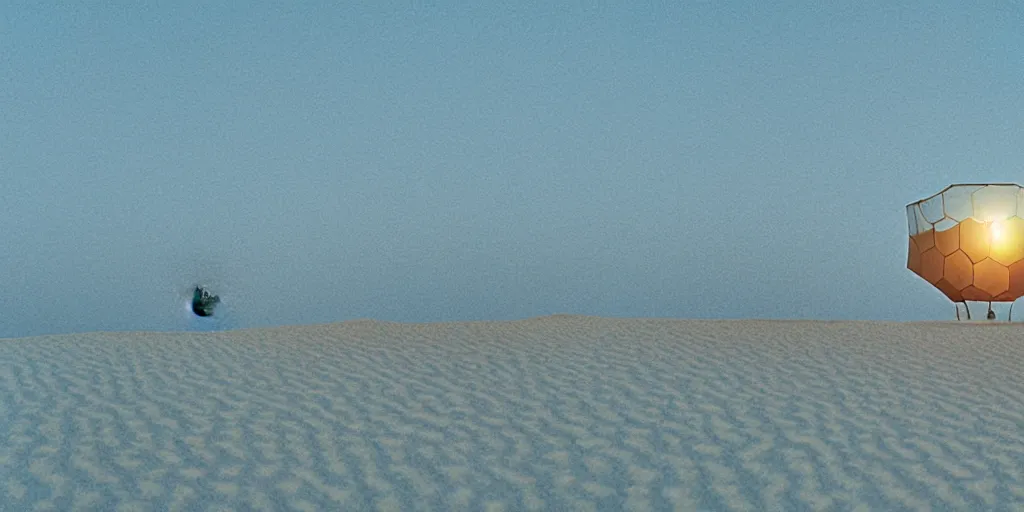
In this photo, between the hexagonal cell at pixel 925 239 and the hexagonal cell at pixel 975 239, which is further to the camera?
the hexagonal cell at pixel 925 239

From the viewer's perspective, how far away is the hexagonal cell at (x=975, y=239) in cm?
399

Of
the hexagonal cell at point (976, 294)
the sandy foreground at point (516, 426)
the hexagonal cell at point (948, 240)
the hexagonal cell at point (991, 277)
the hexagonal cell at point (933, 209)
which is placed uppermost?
the hexagonal cell at point (933, 209)

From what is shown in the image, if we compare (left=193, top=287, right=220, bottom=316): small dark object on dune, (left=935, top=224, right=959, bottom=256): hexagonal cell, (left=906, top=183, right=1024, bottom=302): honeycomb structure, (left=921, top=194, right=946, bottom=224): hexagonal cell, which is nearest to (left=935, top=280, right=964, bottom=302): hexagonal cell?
(left=906, top=183, right=1024, bottom=302): honeycomb structure

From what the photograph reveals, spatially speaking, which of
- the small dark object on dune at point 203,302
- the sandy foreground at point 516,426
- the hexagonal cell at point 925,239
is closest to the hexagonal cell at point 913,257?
the hexagonal cell at point 925,239

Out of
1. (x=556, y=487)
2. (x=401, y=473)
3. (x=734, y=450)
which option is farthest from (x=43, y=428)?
(x=734, y=450)

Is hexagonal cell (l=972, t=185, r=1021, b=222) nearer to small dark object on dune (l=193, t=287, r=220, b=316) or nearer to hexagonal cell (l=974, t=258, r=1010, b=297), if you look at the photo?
hexagonal cell (l=974, t=258, r=1010, b=297)

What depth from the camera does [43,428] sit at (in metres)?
→ 1.49

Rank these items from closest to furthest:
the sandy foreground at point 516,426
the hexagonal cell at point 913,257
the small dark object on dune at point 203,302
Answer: the sandy foreground at point 516,426 → the small dark object on dune at point 203,302 → the hexagonal cell at point 913,257

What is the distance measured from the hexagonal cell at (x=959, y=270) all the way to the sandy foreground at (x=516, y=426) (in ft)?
6.65

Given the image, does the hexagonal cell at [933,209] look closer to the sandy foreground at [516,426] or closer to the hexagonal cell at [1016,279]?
the hexagonal cell at [1016,279]

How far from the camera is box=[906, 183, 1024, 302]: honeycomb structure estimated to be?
3.98 meters

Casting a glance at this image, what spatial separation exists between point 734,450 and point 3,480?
113 cm

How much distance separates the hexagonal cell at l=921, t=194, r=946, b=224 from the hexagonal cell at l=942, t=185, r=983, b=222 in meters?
0.02

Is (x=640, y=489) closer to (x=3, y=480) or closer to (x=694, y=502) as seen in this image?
(x=694, y=502)
